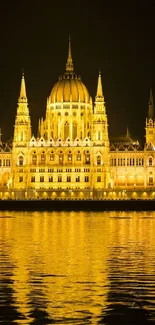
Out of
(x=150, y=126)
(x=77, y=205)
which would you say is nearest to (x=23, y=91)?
→ (x=150, y=126)

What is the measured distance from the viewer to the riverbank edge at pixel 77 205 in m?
120

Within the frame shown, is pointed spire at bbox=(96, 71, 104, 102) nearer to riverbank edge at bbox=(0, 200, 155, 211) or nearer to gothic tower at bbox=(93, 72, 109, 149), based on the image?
gothic tower at bbox=(93, 72, 109, 149)

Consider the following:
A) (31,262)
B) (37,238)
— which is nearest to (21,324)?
(31,262)

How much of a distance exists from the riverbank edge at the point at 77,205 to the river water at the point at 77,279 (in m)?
A: 57.2

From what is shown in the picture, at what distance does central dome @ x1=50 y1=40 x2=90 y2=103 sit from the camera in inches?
5901

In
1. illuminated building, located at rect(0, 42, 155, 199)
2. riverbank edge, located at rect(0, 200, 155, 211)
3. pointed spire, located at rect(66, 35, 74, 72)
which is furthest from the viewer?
pointed spire, located at rect(66, 35, 74, 72)

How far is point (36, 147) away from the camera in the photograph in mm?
140625

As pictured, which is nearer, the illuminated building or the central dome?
the illuminated building

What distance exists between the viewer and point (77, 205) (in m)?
122

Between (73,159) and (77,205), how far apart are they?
60.0 ft

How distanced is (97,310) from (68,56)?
429 ft

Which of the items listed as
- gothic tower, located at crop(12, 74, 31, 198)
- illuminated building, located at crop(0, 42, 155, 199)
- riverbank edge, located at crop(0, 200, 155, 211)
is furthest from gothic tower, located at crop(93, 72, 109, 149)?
riverbank edge, located at crop(0, 200, 155, 211)

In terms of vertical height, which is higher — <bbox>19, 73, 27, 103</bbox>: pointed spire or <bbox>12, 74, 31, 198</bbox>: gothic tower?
<bbox>19, 73, 27, 103</bbox>: pointed spire

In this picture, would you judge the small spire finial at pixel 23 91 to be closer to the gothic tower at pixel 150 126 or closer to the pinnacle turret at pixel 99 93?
the pinnacle turret at pixel 99 93
